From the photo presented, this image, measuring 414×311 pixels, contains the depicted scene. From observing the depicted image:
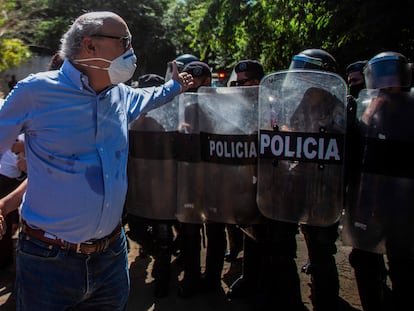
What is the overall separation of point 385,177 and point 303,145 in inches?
20.2

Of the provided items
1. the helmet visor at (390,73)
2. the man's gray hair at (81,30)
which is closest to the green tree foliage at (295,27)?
the helmet visor at (390,73)

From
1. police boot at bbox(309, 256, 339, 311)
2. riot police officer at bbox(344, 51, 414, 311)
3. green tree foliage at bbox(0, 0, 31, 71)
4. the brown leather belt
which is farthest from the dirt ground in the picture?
green tree foliage at bbox(0, 0, 31, 71)

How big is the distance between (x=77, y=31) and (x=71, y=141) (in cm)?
51

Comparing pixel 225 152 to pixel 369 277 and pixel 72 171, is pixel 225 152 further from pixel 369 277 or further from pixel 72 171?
pixel 72 171

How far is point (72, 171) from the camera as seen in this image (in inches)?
76.2

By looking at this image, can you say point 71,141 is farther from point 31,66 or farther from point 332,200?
point 31,66

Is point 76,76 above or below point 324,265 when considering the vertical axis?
above

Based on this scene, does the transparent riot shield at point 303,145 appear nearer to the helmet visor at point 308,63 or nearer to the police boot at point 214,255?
the helmet visor at point 308,63

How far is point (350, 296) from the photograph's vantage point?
12.3ft

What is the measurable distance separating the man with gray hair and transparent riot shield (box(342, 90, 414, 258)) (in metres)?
1.50

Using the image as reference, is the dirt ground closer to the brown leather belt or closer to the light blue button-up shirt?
the brown leather belt

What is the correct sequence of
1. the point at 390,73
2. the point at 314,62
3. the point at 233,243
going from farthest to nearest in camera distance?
the point at 233,243 < the point at 314,62 < the point at 390,73

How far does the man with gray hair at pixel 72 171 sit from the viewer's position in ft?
6.32

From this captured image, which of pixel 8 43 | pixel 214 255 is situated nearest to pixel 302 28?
pixel 214 255
